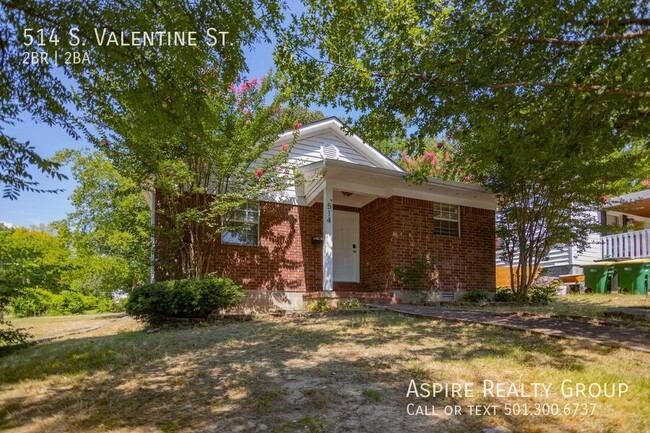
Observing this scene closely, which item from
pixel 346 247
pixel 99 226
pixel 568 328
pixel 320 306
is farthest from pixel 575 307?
pixel 99 226

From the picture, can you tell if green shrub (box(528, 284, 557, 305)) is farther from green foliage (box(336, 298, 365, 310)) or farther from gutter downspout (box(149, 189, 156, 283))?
gutter downspout (box(149, 189, 156, 283))

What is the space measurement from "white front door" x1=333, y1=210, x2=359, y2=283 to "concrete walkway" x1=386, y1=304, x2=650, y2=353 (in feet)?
14.9

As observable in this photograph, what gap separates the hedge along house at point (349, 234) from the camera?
34.7 ft

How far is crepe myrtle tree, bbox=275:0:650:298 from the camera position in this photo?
4.86 m

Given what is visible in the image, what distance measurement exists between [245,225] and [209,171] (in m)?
1.68

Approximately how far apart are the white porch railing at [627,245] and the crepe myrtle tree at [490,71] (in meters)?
9.24

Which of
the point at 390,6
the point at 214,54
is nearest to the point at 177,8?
the point at 214,54

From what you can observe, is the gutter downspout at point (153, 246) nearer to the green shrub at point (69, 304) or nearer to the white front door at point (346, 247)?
the white front door at point (346, 247)

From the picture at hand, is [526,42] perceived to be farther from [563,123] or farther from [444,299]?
[444,299]

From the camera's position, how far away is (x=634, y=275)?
13.0 meters

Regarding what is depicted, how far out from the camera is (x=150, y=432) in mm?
2939

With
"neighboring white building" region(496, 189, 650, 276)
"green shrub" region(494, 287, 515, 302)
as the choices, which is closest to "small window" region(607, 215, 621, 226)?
"neighboring white building" region(496, 189, 650, 276)

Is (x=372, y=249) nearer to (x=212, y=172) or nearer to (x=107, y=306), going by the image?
(x=212, y=172)

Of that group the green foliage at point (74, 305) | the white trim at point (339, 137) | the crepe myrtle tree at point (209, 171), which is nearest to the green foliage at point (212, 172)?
the crepe myrtle tree at point (209, 171)
